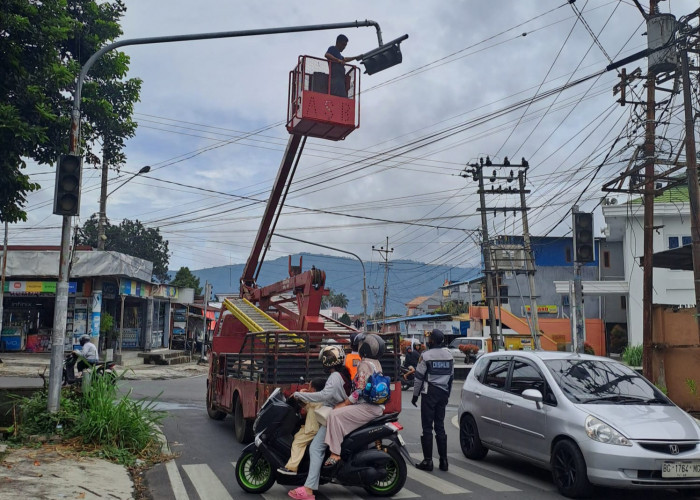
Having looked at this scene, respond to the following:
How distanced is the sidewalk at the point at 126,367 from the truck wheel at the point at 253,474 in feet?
49.2

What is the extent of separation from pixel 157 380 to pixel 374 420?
705 inches

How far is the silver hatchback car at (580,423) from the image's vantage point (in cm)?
635

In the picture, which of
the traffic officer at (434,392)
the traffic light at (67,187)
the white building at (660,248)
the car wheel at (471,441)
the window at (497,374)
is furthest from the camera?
the white building at (660,248)

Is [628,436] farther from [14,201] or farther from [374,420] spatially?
[14,201]

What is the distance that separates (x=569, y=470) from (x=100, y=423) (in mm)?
6202

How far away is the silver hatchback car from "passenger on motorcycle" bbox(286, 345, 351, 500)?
2262 millimetres

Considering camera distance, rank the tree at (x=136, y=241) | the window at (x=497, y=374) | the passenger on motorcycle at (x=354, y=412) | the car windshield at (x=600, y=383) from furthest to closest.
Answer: the tree at (x=136, y=241)
the window at (x=497, y=374)
the car windshield at (x=600, y=383)
the passenger on motorcycle at (x=354, y=412)

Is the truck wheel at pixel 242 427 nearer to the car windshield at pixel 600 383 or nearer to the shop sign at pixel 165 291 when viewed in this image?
the car windshield at pixel 600 383

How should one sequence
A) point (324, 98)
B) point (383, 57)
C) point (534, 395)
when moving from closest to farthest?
1. point (534, 395)
2. point (383, 57)
3. point (324, 98)

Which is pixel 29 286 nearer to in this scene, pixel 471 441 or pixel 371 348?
pixel 471 441

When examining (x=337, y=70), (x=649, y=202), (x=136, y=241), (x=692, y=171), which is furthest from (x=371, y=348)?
(x=136, y=241)

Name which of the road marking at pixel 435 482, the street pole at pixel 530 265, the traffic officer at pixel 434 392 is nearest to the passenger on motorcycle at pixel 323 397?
the road marking at pixel 435 482

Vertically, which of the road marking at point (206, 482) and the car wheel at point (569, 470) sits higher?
the car wheel at point (569, 470)

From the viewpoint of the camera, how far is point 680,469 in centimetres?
631
